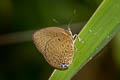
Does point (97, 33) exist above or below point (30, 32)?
above

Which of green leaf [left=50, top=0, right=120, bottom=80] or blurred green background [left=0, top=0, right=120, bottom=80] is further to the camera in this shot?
blurred green background [left=0, top=0, right=120, bottom=80]

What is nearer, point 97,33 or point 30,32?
point 97,33

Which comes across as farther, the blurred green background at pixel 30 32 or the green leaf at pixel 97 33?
the blurred green background at pixel 30 32

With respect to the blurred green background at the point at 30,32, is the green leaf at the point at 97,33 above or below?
above

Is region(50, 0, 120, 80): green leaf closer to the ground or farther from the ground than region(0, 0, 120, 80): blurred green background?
farther from the ground

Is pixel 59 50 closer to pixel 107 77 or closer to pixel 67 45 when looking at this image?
pixel 67 45
